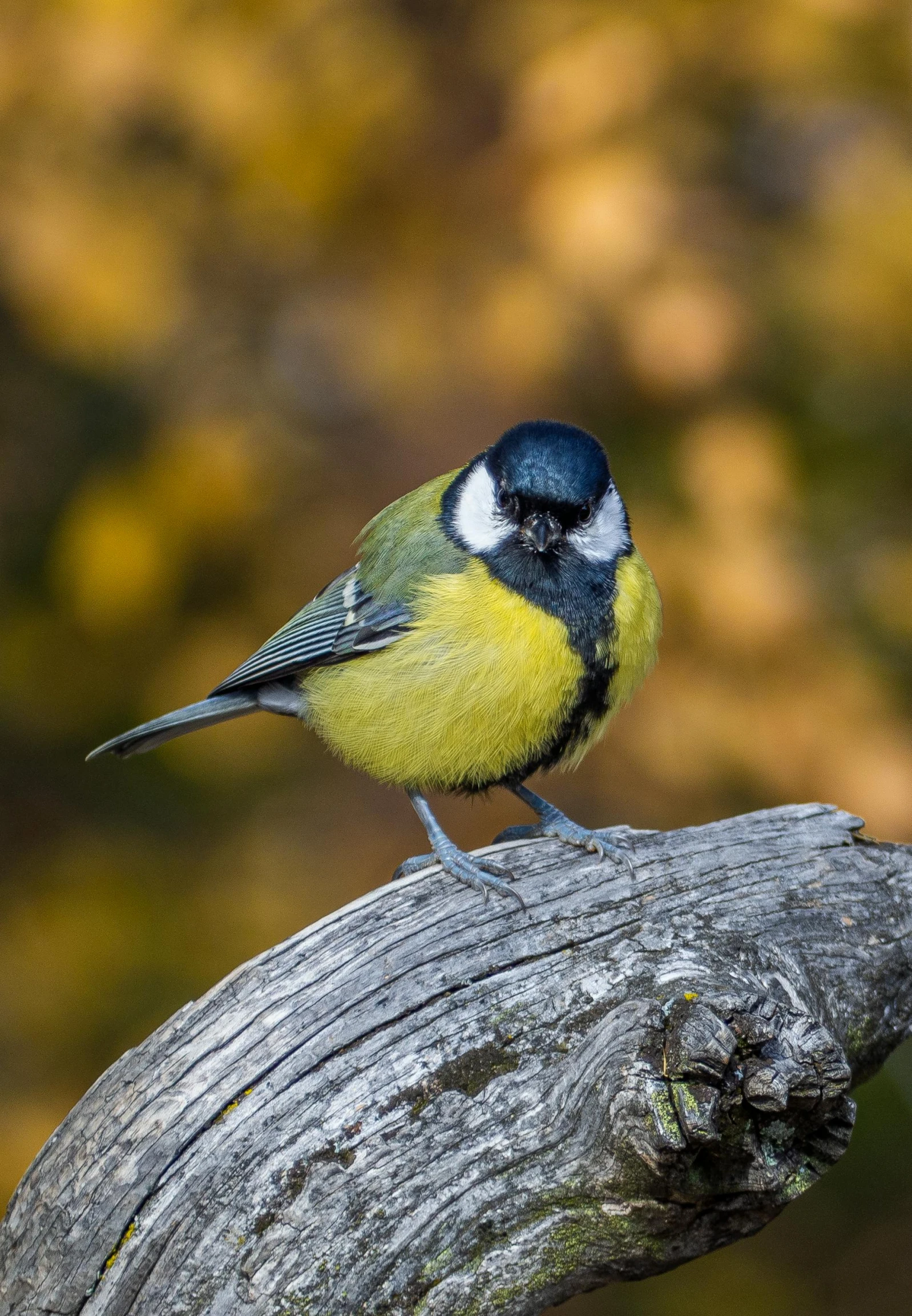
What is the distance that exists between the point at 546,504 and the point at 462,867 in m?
0.84

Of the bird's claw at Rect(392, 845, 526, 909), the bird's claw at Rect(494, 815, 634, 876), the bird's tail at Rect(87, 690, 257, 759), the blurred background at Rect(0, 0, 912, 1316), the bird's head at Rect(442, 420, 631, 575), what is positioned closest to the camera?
the bird's claw at Rect(392, 845, 526, 909)

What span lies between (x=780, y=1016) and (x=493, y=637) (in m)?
1.06

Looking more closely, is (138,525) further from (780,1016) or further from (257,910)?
(780,1016)

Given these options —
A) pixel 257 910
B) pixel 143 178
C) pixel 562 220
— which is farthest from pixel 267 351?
pixel 257 910

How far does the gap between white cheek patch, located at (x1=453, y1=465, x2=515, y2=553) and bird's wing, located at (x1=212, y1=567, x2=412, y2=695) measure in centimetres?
24

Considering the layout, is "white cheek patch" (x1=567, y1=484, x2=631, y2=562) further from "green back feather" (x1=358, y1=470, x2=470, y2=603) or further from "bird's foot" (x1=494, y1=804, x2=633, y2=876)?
"bird's foot" (x1=494, y1=804, x2=633, y2=876)

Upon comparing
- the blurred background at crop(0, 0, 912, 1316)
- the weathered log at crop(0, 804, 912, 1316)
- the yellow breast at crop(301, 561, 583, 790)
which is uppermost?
the blurred background at crop(0, 0, 912, 1316)

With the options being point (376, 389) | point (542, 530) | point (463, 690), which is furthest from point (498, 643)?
point (376, 389)

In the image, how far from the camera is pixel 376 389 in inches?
151

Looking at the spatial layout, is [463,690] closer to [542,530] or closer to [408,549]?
[542,530]

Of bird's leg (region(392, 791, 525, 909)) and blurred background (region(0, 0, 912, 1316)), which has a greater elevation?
blurred background (region(0, 0, 912, 1316))

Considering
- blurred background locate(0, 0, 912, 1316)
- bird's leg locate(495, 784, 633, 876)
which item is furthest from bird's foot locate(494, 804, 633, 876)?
blurred background locate(0, 0, 912, 1316)

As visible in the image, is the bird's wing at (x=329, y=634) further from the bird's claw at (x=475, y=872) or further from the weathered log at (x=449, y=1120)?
the weathered log at (x=449, y=1120)

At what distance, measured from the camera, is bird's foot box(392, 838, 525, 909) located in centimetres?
252
